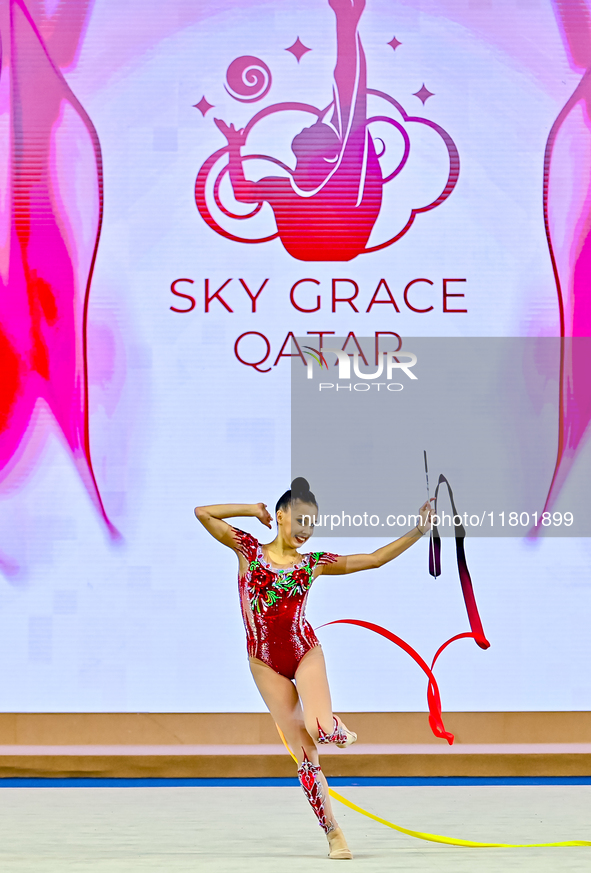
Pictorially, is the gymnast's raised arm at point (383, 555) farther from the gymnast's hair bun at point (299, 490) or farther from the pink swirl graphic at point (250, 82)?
the pink swirl graphic at point (250, 82)

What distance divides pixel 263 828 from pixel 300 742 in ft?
2.32

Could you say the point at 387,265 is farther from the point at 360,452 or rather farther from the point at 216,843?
the point at 216,843

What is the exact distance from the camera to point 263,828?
13.9 ft

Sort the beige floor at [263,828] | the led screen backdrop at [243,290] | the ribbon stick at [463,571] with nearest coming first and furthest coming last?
1. the beige floor at [263,828]
2. the ribbon stick at [463,571]
3. the led screen backdrop at [243,290]

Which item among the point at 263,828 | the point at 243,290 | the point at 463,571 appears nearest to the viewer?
Result: the point at 263,828

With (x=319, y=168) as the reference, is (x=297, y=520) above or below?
below

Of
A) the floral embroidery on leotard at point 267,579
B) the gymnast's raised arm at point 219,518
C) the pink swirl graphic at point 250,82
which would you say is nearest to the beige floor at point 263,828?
the floral embroidery on leotard at point 267,579

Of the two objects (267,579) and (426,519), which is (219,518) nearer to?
(267,579)

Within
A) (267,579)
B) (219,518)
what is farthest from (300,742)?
(219,518)

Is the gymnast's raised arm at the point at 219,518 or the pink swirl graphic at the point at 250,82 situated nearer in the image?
the gymnast's raised arm at the point at 219,518

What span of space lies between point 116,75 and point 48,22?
47cm

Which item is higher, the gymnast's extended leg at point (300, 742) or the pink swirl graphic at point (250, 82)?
the pink swirl graphic at point (250, 82)

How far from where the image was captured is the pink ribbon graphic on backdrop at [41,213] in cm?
565

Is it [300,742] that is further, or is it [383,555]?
[383,555]
